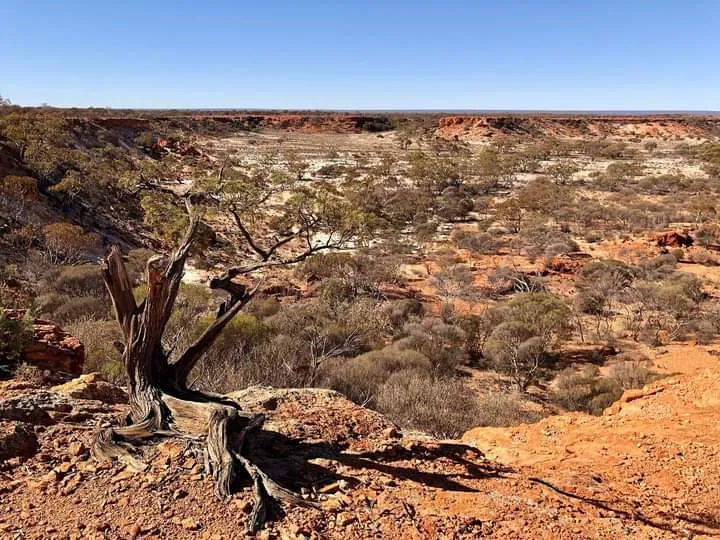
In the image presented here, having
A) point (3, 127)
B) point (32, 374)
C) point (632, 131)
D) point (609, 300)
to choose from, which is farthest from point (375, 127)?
point (32, 374)

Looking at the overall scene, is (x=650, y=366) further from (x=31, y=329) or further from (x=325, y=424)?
(x=31, y=329)

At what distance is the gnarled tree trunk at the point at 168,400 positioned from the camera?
4090mm

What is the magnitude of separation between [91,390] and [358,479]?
348 centimetres

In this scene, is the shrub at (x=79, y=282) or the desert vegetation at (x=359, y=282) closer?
the desert vegetation at (x=359, y=282)

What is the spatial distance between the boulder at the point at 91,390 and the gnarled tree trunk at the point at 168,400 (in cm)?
127

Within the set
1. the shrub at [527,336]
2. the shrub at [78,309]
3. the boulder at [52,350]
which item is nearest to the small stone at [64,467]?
the boulder at [52,350]

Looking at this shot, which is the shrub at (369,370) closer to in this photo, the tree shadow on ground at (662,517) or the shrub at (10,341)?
the tree shadow on ground at (662,517)

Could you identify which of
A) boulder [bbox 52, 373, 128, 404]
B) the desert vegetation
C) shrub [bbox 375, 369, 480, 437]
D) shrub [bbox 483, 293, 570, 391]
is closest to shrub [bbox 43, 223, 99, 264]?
the desert vegetation

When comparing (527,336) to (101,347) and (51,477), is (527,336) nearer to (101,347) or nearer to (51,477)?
(101,347)

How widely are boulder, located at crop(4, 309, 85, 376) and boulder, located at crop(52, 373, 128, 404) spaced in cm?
109

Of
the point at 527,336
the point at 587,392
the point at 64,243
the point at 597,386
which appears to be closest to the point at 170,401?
the point at 587,392

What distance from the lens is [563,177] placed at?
38312 millimetres

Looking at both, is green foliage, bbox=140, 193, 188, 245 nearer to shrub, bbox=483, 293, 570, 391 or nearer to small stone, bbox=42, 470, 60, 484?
small stone, bbox=42, 470, 60, 484

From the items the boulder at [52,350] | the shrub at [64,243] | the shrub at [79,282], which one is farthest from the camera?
the shrub at [64,243]
